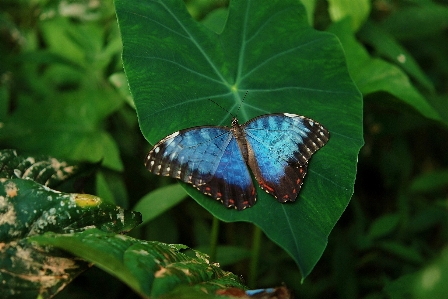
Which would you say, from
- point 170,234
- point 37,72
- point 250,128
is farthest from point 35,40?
point 250,128

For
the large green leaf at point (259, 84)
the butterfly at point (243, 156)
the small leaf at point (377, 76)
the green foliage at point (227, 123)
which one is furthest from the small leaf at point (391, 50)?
the butterfly at point (243, 156)

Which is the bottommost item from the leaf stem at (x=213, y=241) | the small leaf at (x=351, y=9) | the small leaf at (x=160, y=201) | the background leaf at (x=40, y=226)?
the leaf stem at (x=213, y=241)

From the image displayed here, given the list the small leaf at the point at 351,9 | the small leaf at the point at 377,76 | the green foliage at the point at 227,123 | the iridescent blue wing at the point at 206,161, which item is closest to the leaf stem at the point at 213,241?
the green foliage at the point at 227,123

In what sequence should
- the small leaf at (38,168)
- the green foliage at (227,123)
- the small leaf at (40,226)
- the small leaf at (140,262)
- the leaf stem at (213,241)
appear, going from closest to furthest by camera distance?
1. the small leaf at (140,262)
2. the small leaf at (40,226)
3. the green foliage at (227,123)
4. the small leaf at (38,168)
5. the leaf stem at (213,241)

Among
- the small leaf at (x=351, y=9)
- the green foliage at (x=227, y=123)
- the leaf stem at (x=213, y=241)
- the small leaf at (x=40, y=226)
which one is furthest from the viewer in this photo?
the small leaf at (x=351, y=9)

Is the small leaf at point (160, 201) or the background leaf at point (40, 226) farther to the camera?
the small leaf at point (160, 201)

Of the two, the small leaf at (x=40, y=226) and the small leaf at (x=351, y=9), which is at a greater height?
the small leaf at (x=351, y=9)

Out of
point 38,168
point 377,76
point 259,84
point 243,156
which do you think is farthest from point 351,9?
point 38,168

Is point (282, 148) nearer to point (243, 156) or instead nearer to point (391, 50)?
point (243, 156)

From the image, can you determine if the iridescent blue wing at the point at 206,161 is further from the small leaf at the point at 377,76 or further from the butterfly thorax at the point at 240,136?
the small leaf at the point at 377,76
